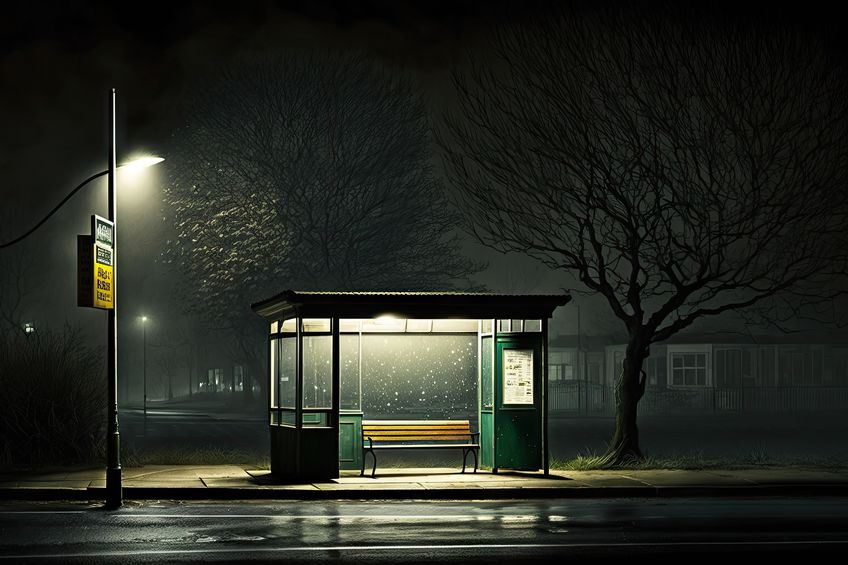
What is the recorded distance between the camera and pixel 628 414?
79.0ft

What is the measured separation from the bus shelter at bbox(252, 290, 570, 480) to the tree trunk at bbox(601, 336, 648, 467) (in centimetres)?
281

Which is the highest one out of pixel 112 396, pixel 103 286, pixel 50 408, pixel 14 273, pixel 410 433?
pixel 14 273

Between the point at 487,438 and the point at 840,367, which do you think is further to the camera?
the point at 840,367

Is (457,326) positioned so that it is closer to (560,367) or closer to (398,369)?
(398,369)

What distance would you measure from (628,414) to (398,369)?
486cm

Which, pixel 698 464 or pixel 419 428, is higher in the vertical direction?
pixel 419 428

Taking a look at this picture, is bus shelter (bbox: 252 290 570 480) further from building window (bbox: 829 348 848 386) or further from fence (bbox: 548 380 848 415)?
building window (bbox: 829 348 848 386)

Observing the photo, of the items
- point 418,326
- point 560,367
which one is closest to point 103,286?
point 418,326

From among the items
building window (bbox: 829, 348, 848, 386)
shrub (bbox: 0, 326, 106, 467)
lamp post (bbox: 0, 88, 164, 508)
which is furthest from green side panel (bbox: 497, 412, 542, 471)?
building window (bbox: 829, 348, 848, 386)

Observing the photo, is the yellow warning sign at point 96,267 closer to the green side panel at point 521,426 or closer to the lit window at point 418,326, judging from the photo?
the lit window at point 418,326

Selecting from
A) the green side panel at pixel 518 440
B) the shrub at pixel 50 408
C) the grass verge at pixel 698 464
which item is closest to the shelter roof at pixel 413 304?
the green side panel at pixel 518 440

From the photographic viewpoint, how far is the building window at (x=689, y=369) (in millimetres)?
68500

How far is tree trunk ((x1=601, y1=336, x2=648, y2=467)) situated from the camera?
77.7 ft

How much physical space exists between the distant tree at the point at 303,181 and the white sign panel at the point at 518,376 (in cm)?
2322
